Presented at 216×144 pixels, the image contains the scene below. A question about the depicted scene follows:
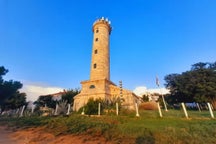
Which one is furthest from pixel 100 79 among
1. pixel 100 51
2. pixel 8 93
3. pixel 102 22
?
pixel 8 93

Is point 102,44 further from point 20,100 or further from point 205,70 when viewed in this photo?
point 20,100

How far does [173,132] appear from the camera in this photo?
6383mm

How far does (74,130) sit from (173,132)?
5.21 meters

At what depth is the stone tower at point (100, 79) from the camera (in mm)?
22297

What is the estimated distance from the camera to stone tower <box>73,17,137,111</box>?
73.2ft

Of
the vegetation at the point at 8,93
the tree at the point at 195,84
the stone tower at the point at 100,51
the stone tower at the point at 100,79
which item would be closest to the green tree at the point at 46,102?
the vegetation at the point at 8,93

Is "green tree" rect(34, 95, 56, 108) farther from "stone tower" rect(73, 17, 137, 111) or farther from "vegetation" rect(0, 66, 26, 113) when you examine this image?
"stone tower" rect(73, 17, 137, 111)

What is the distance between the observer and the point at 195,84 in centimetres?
2428

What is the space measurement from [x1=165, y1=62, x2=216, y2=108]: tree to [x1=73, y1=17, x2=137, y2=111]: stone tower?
26.9 ft

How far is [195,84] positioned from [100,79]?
50.3 ft

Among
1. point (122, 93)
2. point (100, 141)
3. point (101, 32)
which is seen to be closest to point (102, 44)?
point (101, 32)

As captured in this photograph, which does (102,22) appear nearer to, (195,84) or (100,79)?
(100,79)

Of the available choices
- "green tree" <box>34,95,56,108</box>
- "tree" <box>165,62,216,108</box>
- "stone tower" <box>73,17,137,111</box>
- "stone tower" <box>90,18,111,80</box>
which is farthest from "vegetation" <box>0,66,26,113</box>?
"tree" <box>165,62,216,108</box>

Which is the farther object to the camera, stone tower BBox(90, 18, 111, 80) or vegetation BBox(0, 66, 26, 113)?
vegetation BBox(0, 66, 26, 113)
